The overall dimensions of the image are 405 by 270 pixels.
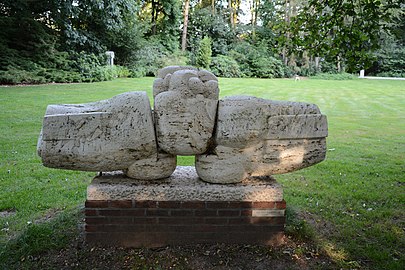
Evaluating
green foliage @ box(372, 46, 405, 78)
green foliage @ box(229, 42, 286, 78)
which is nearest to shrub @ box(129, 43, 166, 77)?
green foliage @ box(229, 42, 286, 78)

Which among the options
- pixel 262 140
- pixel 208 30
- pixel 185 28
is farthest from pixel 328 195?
pixel 208 30

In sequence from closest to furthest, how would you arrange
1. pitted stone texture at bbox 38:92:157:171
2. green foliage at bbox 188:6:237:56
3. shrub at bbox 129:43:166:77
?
pitted stone texture at bbox 38:92:157:171 → shrub at bbox 129:43:166:77 → green foliage at bbox 188:6:237:56

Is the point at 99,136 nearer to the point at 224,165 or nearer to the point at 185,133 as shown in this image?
the point at 185,133

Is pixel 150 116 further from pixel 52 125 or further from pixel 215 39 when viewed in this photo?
pixel 215 39

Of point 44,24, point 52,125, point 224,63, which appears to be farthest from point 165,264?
point 224,63

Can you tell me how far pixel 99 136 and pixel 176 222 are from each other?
1.02 m

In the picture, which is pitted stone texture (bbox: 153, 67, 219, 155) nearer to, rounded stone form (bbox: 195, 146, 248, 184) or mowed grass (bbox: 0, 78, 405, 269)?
rounded stone form (bbox: 195, 146, 248, 184)

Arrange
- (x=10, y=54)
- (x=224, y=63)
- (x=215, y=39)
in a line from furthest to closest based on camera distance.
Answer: (x=215, y=39) < (x=224, y=63) < (x=10, y=54)

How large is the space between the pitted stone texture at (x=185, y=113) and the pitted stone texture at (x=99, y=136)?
0.37 feet

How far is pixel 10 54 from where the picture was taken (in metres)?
16.5

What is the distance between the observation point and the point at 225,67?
27.8m

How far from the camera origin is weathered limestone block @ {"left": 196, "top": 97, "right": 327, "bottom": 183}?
3182 mm

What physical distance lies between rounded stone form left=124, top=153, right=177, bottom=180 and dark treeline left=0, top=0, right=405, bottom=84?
350 centimetres

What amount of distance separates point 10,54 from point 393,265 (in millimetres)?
17663
